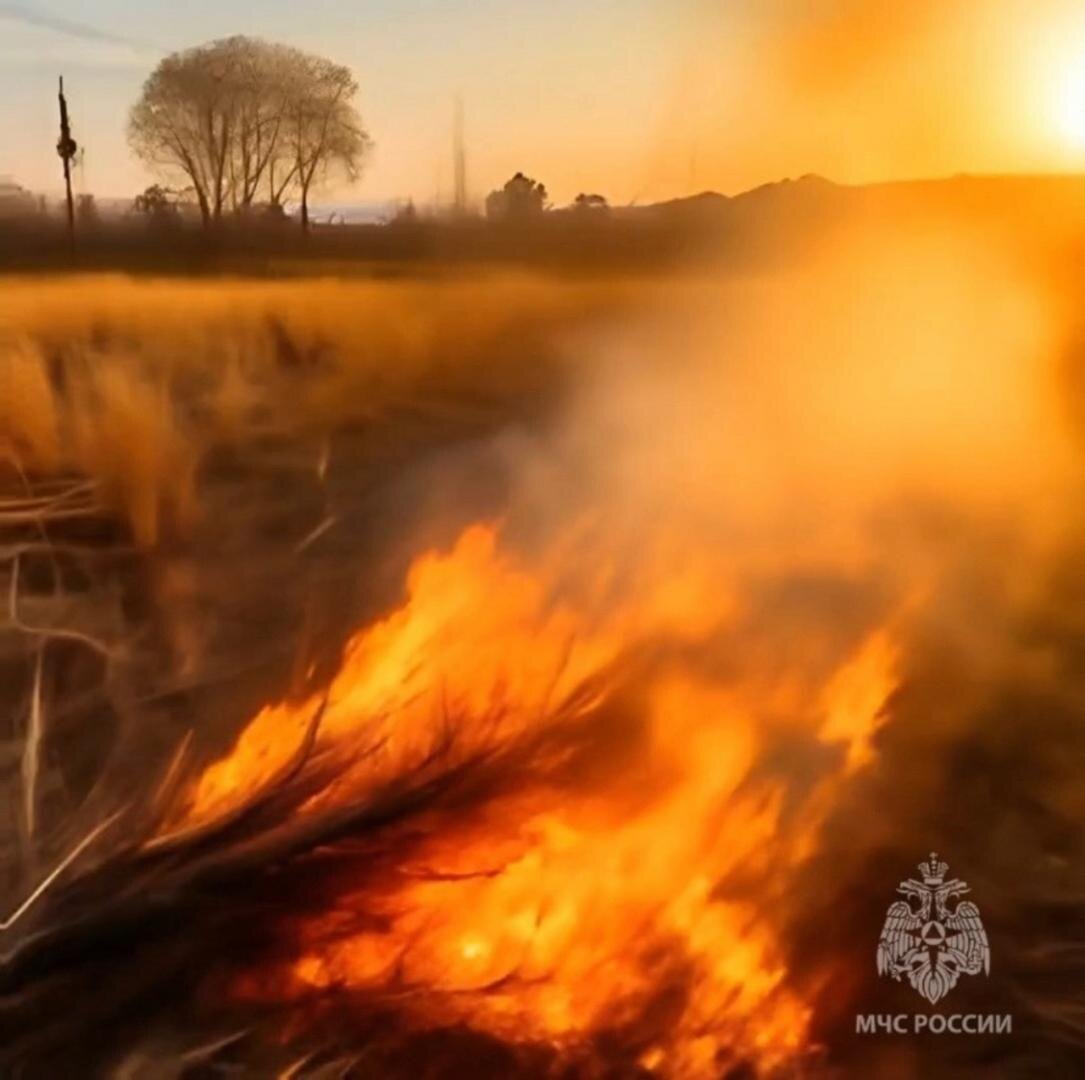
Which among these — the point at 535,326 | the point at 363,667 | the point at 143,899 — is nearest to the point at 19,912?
the point at 143,899

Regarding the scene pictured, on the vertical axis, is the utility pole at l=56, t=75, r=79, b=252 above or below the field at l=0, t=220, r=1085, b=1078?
above

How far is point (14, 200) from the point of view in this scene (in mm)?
1104

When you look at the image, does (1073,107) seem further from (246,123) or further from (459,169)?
(246,123)

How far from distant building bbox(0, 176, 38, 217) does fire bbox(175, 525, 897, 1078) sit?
510 mm

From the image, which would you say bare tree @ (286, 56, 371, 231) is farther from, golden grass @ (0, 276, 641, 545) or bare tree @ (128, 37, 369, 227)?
golden grass @ (0, 276, 641, 545)

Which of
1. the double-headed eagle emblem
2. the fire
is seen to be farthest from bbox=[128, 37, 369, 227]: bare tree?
the double-headed eagle emblem

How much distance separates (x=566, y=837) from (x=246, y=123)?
75 cm

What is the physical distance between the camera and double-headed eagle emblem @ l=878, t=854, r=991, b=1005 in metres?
1.14

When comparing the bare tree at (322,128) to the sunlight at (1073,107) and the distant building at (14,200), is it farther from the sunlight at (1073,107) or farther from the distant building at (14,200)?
the sunlight at (1073,107)

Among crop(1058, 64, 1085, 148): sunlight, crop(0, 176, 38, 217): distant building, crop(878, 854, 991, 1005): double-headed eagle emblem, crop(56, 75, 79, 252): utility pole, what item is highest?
crop(1058, 64, 1085, 148): sunlight

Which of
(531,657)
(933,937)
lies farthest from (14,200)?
(933,937)

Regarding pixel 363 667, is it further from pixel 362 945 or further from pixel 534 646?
pixel 362 945

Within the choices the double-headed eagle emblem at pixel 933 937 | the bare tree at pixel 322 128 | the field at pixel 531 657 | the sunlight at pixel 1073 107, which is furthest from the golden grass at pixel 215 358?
the double-headed eagle emblem at pixel 933 937

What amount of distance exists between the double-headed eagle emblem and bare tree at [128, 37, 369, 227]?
0.90m
